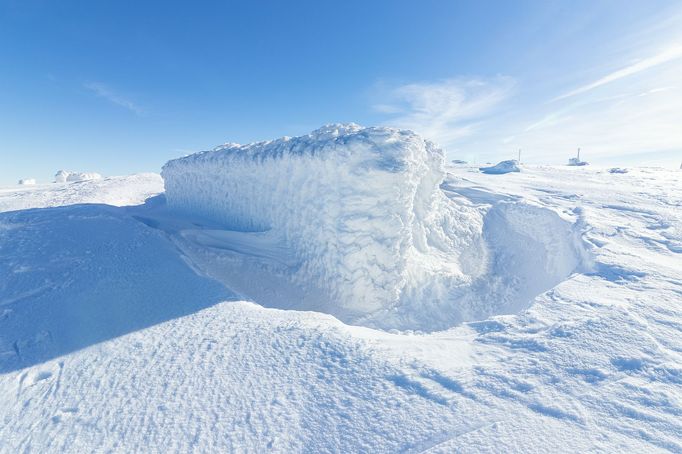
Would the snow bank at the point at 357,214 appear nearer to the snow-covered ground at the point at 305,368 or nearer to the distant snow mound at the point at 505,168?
the snow-covered ground at the point at 305,368

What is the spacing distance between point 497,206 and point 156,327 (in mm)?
11908

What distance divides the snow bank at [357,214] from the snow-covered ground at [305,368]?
265 centimetres

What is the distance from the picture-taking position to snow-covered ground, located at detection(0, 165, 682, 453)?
8.90ft

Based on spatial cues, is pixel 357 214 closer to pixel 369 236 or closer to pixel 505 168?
pixel 369 236

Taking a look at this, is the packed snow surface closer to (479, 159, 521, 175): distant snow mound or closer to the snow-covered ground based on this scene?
the snow-covered ground

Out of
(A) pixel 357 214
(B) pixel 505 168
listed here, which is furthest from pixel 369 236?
(B) pixel 505 168

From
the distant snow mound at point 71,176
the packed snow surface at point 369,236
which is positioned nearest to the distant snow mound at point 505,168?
the packed snow surface at point 369,236

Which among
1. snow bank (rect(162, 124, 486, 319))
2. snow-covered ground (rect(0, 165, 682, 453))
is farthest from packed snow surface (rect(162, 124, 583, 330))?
snow-covered ground (rect(0, 165, 682, 453))

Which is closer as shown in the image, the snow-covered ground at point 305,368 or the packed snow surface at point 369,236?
the snow-covered ground at point 305,368

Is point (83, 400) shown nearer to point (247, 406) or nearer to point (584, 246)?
point (247, 406)

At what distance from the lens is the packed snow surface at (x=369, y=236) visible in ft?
24.0

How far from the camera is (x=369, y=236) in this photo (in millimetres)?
7398

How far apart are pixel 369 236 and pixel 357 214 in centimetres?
55

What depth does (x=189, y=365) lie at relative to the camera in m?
3.60
